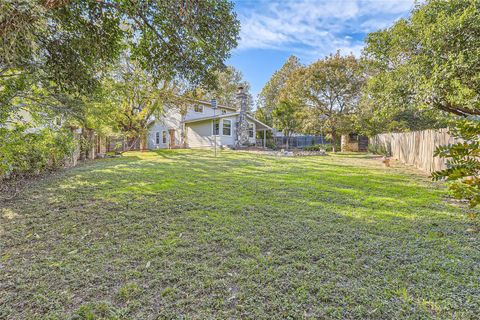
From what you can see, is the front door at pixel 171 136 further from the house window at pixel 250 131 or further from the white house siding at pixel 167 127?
the house window at pixel 250 131

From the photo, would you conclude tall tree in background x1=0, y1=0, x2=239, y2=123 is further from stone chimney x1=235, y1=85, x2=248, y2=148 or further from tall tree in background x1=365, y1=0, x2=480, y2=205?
stone chimney x1=235, y1=85, x2=248, y2=148

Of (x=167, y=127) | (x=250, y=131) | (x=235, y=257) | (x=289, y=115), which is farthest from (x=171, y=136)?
(x=235, y=257)

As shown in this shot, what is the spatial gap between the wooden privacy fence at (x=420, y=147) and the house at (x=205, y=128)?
10593mm

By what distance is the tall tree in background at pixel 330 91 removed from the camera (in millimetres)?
19828

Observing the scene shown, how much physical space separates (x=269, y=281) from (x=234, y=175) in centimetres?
551

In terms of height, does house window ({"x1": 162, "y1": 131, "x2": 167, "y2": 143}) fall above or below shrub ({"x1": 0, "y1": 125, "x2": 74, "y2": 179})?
above

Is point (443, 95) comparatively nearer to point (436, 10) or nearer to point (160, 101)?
point (436, 10)

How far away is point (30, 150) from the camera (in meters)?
6.47

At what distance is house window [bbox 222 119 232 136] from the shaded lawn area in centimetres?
1520

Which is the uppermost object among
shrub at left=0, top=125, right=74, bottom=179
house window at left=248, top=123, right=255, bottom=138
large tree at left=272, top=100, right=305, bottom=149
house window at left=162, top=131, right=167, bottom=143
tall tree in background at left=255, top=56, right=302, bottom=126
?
tall tree in background at left=255, top=56, right=302, bottom=126

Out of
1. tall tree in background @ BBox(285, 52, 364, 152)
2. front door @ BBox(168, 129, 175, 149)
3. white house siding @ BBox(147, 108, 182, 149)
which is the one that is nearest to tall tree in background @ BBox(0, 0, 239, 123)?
white house siding @ BBox(147, 108, 182, 149)

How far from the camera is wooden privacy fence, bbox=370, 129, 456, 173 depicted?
25.0 ft

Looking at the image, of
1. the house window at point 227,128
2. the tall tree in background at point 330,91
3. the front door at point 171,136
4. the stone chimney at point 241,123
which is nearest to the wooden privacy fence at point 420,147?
the tall tree in background at point 330,91

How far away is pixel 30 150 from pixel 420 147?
12.7 meters
